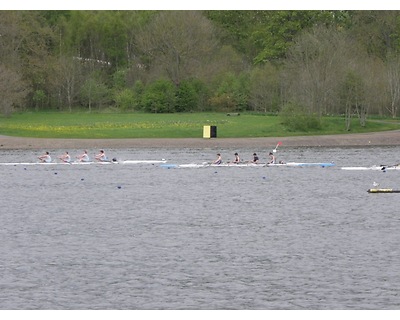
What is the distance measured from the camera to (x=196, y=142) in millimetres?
86188

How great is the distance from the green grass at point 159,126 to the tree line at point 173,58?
5.34 metres

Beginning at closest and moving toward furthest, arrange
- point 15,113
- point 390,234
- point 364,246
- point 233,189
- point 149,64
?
1. point 364,246
2. point 390,234
3. point 233,189
4. point 15,113
5. point 149,64

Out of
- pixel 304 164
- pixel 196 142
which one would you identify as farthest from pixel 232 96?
pixel 304 164

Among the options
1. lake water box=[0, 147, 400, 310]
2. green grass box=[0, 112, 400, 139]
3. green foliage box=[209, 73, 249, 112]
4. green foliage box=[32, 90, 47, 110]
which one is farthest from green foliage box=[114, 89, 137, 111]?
lake water box=[0, 147, 400, 310]

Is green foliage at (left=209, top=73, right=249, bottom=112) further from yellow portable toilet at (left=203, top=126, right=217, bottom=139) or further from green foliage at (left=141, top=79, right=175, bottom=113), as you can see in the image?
yellow portable toilet at (left=203, top=126, right=217, bottom=139)

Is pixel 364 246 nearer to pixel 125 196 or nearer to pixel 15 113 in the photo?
pixel 125 196

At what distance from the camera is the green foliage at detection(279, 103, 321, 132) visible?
303ft

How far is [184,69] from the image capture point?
5167 inches

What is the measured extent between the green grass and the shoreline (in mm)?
2162

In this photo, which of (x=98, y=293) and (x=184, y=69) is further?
(x=184, y=69)

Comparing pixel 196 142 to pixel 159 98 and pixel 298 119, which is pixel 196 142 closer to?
pixel 298 119

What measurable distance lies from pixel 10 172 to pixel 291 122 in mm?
35739

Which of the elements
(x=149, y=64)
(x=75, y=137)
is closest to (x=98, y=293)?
(x=75, y=137)

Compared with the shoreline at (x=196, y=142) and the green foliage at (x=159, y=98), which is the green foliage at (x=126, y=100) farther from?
the shoreline at (x=196, y=142)
